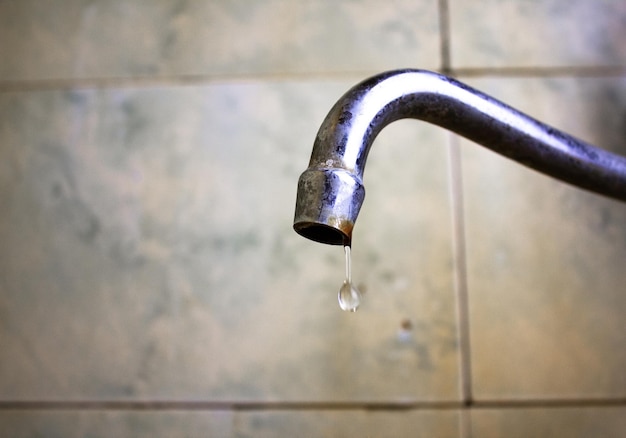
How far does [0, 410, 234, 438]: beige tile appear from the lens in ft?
1.76

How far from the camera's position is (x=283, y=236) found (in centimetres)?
57

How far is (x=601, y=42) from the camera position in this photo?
1.92 ft

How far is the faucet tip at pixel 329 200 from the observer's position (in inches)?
10.2

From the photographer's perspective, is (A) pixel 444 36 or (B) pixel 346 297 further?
(A) pixel 444 36

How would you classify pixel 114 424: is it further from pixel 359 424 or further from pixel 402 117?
pixel 402 117

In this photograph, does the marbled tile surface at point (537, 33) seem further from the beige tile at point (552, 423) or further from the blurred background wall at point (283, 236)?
the beige tile at point (552, 423)

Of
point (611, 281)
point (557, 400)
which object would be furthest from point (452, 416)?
point (611, 281)

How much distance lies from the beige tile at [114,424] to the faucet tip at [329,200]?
337 mm

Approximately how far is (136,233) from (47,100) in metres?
0.18

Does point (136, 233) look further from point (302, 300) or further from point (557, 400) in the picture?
point (557, 400)

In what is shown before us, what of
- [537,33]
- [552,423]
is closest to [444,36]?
[537,33]

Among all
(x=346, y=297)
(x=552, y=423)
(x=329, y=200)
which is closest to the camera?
(x=329, y=200)

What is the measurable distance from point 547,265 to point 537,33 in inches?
9.3

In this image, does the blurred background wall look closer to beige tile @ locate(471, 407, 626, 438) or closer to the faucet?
beige tile @ locate(471, 407, 626, 438)
